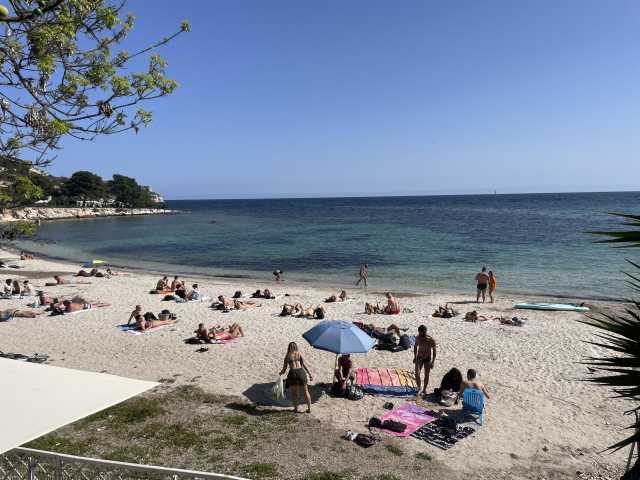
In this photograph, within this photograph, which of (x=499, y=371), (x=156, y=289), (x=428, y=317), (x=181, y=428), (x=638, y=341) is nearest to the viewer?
(x=638, y=341)

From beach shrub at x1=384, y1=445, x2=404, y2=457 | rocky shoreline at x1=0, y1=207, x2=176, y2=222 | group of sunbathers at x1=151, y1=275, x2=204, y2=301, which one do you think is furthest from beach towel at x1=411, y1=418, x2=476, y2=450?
rocky shoreline at x1=0, y1=207, x2=176, y2=222

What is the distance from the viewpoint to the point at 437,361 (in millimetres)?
11648

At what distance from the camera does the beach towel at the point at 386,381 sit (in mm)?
9430

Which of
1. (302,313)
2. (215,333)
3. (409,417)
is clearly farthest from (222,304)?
(409,417)

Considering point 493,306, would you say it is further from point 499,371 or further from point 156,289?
point 156,289

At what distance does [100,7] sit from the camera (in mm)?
5277

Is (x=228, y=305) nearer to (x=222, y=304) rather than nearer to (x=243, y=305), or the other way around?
(x=222, y=304)

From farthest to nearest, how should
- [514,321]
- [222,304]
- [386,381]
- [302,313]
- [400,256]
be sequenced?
[400,256] < [222,304] < [302,313] < [514,321] < [386,381]

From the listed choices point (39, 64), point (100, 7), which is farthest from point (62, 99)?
point (100, 7)

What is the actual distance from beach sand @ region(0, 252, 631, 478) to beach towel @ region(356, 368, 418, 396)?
39cm

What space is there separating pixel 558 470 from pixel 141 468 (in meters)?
6.24

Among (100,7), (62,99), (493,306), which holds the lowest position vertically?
(493,306)

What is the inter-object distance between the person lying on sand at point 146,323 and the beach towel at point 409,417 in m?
9.20

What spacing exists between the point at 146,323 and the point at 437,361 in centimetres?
955
